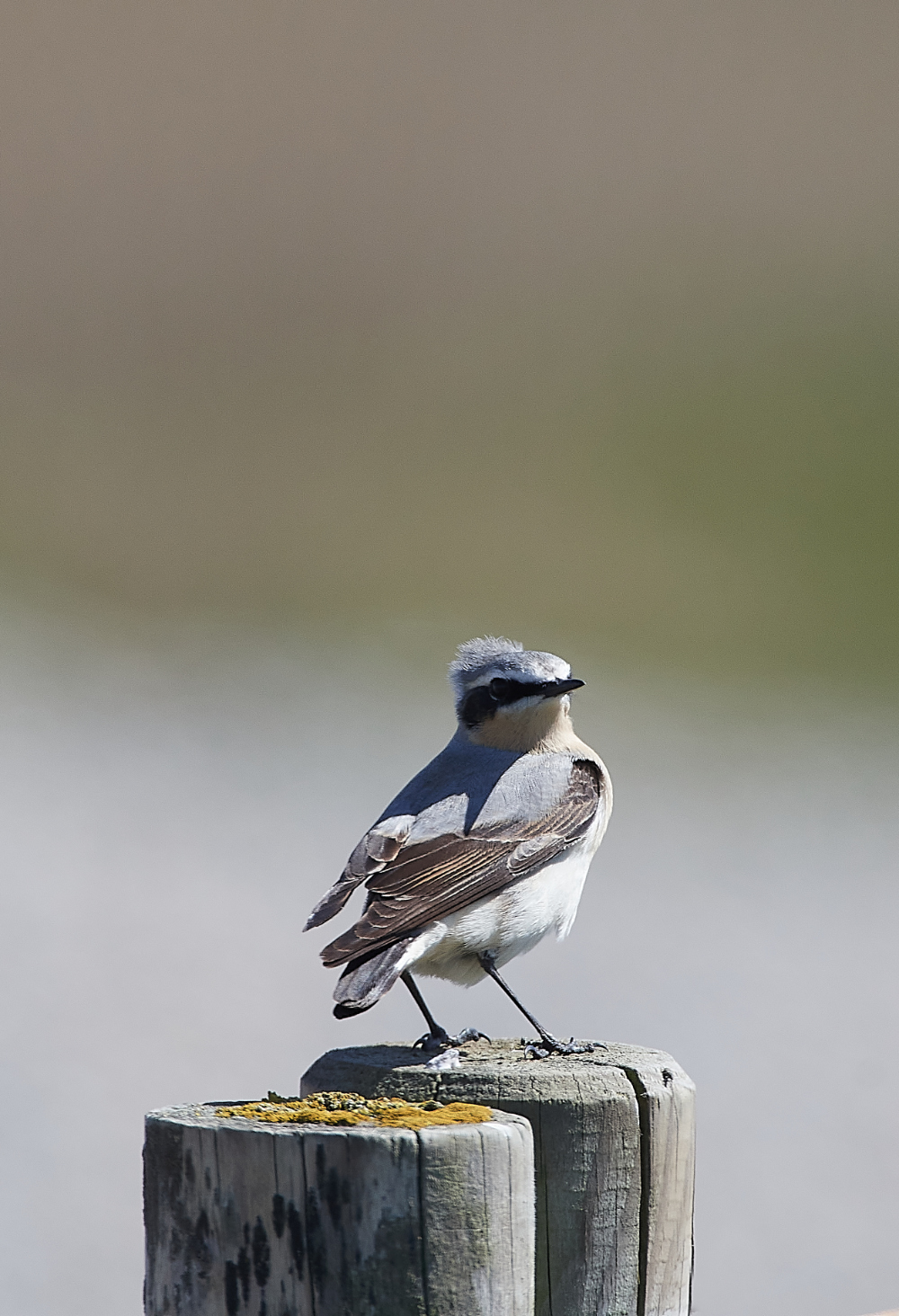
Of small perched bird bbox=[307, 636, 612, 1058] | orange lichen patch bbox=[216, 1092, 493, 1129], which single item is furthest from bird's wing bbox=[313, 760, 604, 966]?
orange lichen patch bbox=[216, 1092, 493, 1129]

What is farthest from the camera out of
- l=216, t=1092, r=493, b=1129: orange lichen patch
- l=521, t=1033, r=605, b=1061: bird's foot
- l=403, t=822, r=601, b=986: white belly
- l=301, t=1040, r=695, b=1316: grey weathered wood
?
l=403, t=822, r=601, b=986: white belly

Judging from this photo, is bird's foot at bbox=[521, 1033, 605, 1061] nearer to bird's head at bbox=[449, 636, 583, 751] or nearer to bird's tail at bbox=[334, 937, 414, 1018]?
bird's tail at bbox=[334, 937, 414, 1018]

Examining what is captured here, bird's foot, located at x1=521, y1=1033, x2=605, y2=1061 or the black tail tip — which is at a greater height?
the black tail tip

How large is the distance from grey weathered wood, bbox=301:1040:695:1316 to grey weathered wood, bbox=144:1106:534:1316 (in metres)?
0.44

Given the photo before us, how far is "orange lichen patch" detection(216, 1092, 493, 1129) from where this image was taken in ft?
7.36

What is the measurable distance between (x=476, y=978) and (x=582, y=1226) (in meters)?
1.47

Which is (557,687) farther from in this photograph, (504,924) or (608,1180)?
(608,1180)

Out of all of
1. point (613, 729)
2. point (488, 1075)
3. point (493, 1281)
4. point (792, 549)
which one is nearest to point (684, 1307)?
point (488, 1075)

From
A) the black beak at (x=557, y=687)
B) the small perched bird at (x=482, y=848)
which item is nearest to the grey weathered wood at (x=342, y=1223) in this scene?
the small perched bird at (x=482, y=848)

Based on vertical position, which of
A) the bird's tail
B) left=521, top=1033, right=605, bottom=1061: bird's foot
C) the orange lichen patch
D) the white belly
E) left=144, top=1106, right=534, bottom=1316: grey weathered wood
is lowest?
left=144, top=1106, right=534, bottom=1316: grey weathered wood

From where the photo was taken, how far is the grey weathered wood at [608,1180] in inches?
102

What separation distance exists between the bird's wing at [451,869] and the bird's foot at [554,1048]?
41 cm

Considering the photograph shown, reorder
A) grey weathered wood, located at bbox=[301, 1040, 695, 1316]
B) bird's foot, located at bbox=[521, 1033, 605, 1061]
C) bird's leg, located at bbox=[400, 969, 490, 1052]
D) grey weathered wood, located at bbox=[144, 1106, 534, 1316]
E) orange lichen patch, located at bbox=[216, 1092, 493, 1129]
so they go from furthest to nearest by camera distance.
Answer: bird's leg, located at bbox=[400, 969, 490, 1052]
bird's foot, located at bbox=[521, 1033, 605, 1061]
grey weathered wood, located at bbox=[301, 1040, 695, 1316]
orange lichen patch, located at bbox=[216, 1092, 493, 1129]
grey weathered wood, located at bbox=[144, 1106, 534, 1316]

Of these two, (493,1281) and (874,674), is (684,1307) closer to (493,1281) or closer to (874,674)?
(493,1281)
